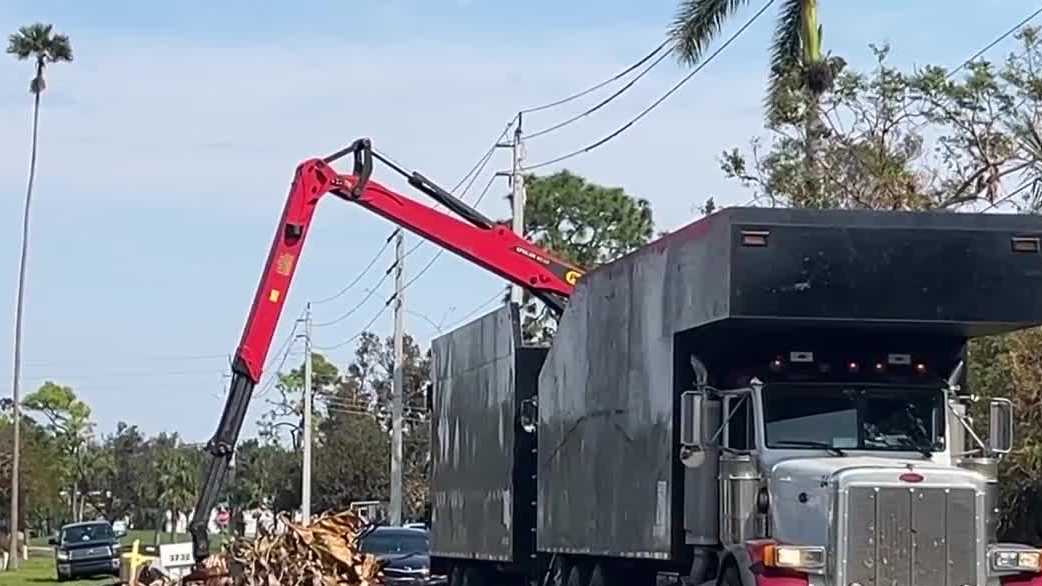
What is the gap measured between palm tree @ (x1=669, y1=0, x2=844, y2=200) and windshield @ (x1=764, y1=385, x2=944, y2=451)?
644 inches

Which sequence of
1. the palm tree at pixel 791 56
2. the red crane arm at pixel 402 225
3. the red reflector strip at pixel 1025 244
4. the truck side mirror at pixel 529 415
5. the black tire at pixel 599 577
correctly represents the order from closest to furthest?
1. the red reflector strip at pixel 1025 244
2. the black tire at pixel 599 577
3. the truck side mirror at pixel 529 415
4. the red crane arm at pixel 402 225
5. the palm tree at pixel 791 56

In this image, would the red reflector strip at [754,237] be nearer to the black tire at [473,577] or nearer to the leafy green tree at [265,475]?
the black tire at [473,577]

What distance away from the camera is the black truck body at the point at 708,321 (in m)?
16.6

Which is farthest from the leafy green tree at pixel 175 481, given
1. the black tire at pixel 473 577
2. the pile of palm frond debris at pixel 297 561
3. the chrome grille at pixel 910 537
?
the chrome grille at pixel 910 537

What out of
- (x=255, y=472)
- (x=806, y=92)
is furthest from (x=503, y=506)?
(x=255, y=472)

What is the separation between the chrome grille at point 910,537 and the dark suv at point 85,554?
40.3 m

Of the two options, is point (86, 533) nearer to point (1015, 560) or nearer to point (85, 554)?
point (85, 554)

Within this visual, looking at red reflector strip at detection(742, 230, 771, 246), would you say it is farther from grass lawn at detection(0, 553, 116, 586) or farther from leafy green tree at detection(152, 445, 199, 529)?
leafy green tree at detection(152, 445, 199, 529)

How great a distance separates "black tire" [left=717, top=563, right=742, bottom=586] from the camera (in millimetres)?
16875

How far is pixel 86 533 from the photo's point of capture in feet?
184

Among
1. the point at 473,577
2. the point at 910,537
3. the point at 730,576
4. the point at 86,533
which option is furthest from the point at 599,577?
the point at 86,533

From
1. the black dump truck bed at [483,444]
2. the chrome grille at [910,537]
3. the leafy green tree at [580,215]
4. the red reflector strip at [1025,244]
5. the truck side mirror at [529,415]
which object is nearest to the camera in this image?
the chrome grille at [910,537]

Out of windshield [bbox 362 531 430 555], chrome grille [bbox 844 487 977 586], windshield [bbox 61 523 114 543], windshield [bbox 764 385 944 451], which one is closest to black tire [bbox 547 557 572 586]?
windshield [bbox 764 385 944 451]

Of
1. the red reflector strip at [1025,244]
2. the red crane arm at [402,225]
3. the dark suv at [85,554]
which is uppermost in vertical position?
the red crane arm at [402,225]
